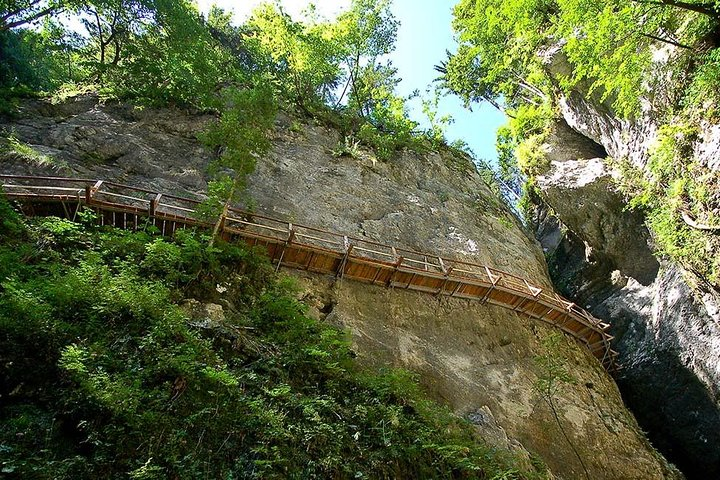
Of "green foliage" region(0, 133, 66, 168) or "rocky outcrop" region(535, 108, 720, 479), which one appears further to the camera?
"rocky outcrop" region(535, 108, 720, 479)

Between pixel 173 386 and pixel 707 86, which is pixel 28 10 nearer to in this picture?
pixel 173 386

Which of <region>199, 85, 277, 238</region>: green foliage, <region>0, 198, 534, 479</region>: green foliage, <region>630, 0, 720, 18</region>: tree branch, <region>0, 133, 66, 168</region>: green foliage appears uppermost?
<region>630, 0, 720, 18</region>: tree branch

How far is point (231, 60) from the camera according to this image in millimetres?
21344

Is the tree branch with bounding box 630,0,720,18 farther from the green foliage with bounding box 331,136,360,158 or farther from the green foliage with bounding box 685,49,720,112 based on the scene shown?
the green foliage with bounding box 331,136,360,158

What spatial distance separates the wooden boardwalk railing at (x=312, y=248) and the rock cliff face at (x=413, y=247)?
45 centimetres

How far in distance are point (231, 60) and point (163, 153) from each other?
9046mm

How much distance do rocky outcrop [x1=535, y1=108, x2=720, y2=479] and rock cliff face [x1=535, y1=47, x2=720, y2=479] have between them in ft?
0.11

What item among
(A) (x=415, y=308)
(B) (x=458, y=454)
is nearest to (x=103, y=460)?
(B) (x=458, y=454)

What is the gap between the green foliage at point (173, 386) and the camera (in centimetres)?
480

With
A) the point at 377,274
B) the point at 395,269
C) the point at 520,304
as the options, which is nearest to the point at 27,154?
the point at 377,274

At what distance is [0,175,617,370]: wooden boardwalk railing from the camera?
9836mm

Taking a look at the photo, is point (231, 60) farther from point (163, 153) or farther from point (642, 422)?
point (642, 422)

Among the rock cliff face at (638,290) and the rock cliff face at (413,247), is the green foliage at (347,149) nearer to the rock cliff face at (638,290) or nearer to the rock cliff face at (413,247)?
the rock cliff face at (413,247)

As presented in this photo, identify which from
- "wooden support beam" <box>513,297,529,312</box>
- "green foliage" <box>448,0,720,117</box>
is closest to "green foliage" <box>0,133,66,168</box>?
"wooden support beam" <box>513,297,529,312</box>
